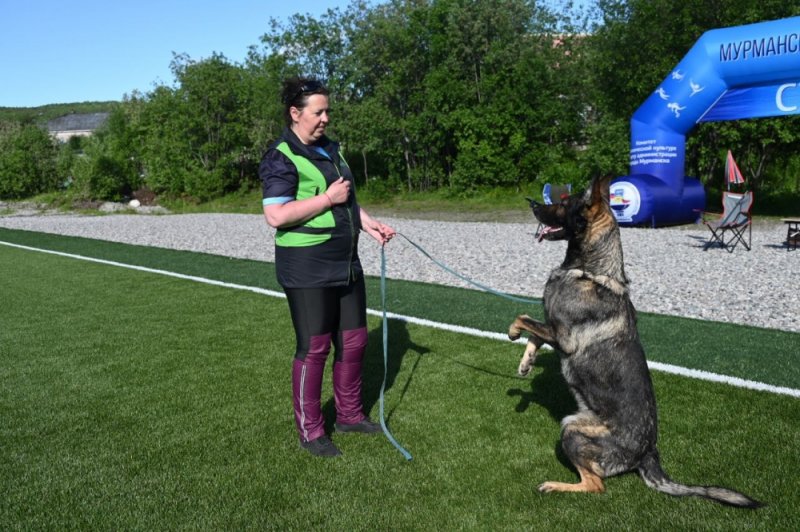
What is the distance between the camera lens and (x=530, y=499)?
11.3 feet

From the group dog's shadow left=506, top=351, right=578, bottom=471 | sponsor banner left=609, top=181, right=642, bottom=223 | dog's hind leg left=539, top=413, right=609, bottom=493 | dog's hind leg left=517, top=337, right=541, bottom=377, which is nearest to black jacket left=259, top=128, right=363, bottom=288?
dog's hind leg left=517, top=337, right=541, bottom=377

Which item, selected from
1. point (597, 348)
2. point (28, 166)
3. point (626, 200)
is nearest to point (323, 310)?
point (597, 348)

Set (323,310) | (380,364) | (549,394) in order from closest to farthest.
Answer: (323,310)
(549,394)
(380,364)

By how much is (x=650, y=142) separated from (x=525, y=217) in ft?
18.9

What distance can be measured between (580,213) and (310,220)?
1581 mm

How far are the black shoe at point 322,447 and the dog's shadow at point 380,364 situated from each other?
1.28 ft

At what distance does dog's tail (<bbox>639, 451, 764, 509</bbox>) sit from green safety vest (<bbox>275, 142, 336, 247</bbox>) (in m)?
2.20

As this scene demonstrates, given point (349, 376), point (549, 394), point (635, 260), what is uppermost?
point (349, 376)

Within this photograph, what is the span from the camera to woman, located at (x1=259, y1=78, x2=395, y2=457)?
3658 mm

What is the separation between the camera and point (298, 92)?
3691 mm

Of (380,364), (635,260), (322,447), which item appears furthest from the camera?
(635,260)

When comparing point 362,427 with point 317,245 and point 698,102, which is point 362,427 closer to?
point 317,245

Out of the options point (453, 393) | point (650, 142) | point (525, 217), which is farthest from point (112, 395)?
point (525, 217)

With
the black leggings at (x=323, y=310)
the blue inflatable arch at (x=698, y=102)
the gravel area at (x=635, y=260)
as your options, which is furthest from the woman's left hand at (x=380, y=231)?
the blue inflatable arch at (x=698, y=102)
